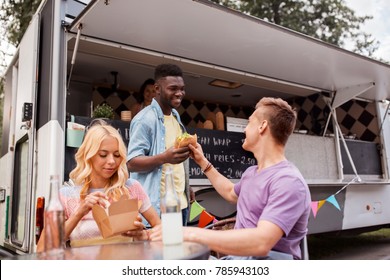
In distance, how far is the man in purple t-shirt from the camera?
140 centimetres

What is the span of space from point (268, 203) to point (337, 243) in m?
5.55

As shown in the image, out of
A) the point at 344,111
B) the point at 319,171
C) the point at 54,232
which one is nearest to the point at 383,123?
the point at 344,111

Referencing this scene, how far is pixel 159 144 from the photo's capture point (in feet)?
8.45

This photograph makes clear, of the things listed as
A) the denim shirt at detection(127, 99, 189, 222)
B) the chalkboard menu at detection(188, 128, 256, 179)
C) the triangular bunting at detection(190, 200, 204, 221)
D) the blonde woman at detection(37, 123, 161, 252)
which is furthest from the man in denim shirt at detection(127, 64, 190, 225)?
the chalkboard menu at detection(188, 128, 256, 179)

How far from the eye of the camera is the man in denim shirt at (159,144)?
2.35 metres

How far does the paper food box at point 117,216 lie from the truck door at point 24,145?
1.51m

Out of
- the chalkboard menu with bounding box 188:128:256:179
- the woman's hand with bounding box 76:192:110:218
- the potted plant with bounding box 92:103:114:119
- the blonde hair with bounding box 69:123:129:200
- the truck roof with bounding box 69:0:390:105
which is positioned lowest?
the woman's hand with bounding box 76:192:110:218

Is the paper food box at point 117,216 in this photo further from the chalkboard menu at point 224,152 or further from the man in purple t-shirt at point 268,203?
the chalkboard menu at point 224,152

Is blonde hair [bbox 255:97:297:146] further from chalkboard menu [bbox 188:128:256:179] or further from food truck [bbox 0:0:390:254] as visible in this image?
chalkboard menu [bbox 188:128:256:179]

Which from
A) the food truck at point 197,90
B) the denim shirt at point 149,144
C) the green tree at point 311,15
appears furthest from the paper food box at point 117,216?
the green tree at point 311,15

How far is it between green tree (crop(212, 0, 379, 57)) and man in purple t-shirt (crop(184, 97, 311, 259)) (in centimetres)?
1224

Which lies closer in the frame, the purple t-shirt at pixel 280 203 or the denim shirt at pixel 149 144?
the purple t-shirt at pixel 280 203

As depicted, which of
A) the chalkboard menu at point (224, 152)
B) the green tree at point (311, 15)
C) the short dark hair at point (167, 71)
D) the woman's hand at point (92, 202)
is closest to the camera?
the woman's hand at point (92, 202)
